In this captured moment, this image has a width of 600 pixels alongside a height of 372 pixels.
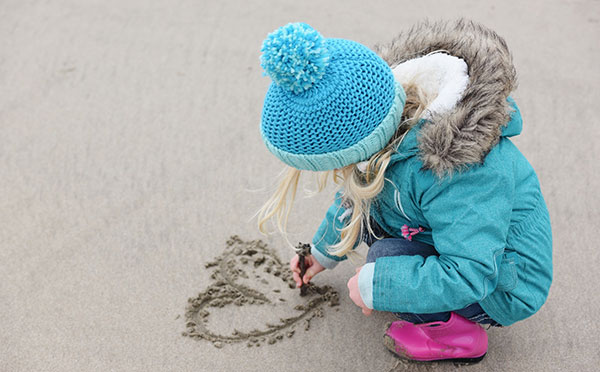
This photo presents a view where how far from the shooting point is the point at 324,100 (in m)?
1.11

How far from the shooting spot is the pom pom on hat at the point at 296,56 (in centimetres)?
106

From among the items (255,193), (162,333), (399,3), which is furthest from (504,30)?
(162,333)

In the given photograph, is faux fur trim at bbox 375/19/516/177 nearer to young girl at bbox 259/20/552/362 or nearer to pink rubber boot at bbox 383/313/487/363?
young girl at bbox 259/20/552/362

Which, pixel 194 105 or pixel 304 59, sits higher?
pixel 304 59

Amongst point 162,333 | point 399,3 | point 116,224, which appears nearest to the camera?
point 162,333

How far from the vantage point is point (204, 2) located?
9.69ft

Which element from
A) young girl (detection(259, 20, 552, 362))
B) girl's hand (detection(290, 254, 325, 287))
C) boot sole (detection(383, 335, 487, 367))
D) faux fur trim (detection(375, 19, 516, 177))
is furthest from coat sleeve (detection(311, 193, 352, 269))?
faux fur trim (detection(375, 19, 516, 177))

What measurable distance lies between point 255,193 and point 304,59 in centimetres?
93

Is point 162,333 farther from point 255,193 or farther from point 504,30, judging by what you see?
point 504,30

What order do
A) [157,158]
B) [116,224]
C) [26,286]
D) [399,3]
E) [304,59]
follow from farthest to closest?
[399,3] → [157,158] → [116,224] → [26,286] → [304,59]

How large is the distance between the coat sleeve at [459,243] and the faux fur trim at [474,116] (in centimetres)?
4

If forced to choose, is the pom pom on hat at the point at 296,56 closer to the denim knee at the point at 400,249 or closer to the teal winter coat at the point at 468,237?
the teal winter coat at the point at 468,237

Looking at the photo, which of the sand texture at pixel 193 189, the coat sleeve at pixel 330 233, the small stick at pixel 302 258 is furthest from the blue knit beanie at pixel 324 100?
the sand texture at pixel 193 189

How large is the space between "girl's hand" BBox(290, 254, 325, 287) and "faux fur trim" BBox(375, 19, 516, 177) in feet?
1.69
